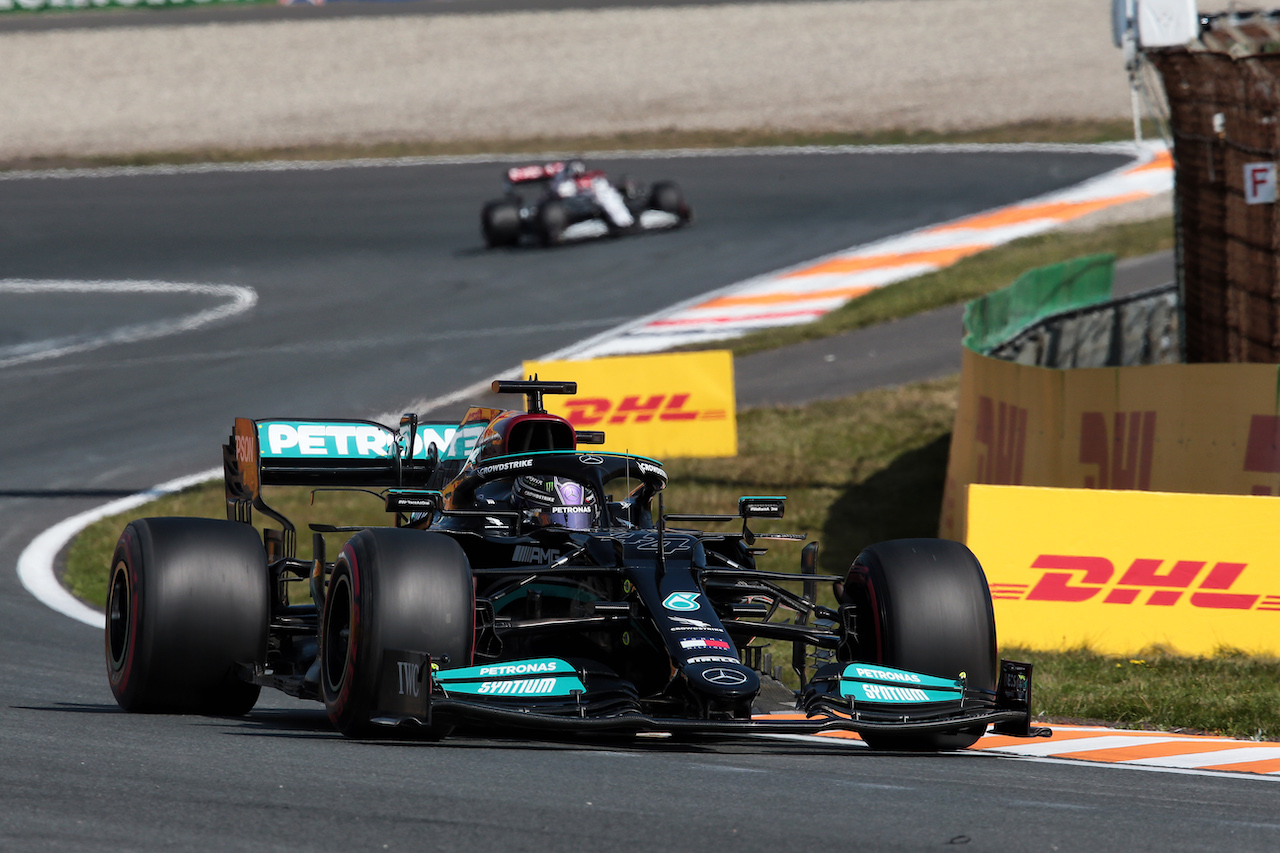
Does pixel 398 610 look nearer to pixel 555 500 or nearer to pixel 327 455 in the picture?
pixel 555 500

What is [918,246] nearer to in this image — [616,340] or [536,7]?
[616,340]

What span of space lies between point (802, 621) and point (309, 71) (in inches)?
1762

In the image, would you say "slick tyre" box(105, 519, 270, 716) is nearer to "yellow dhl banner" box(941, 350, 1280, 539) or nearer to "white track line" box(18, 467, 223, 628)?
"white track line" box(18, 467, 223, 628)

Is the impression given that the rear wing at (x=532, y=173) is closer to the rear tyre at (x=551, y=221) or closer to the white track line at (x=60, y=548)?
the rear tyre at (x=551, y=221)

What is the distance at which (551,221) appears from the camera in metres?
29.8

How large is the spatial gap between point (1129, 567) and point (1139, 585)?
0.13 m

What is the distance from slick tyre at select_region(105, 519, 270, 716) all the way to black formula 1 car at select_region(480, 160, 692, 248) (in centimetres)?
2121

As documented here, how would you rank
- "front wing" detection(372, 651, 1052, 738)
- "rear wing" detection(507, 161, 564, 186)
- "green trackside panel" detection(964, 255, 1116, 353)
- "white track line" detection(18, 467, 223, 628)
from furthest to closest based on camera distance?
"rear wing" detection(507, 161, 564, 186) < "green trackside panel" detection(964, 255, 1116, 353) < "white track line" detection(18, 467, 223, 628) < "front wing" detection(372, 651, 1052, 738)

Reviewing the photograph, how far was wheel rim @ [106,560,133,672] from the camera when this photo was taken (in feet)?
29.1

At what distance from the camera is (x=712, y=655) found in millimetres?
7184

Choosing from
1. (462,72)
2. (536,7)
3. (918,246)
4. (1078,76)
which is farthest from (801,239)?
(536,7)

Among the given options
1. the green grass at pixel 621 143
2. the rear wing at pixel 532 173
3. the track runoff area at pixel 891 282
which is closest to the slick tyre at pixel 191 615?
the track runoff area at pixel 891 282

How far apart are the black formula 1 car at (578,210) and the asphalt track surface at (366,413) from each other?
499mm

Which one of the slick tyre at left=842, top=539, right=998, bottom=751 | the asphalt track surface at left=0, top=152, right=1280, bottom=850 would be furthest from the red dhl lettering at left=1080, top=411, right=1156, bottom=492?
the asphalt track surface at left=0, top=152, right=1280, bottom=850
